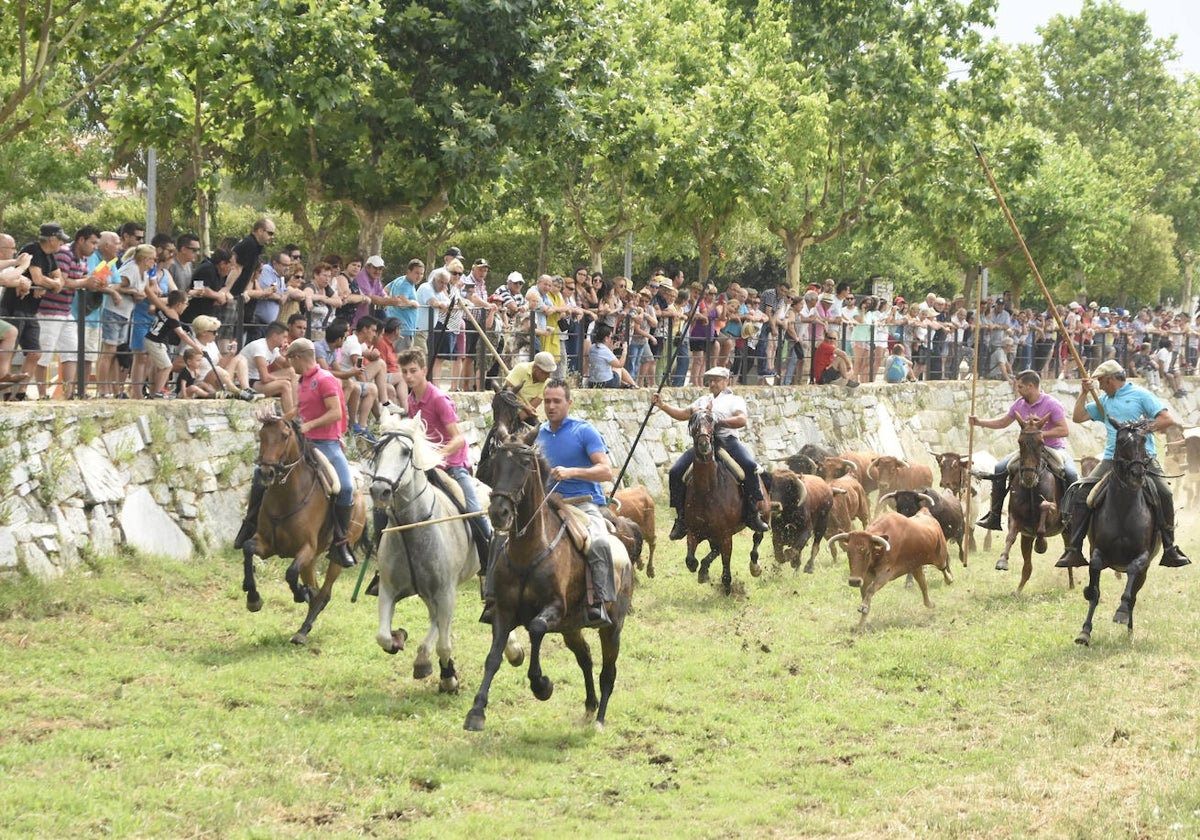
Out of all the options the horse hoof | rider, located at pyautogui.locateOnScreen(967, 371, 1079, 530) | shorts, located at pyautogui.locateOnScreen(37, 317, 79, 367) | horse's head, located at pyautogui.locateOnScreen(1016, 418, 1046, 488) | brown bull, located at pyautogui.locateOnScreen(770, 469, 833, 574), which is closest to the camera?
the horse hoof

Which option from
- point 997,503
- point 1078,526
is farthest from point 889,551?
point 997,503

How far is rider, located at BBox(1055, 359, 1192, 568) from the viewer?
14.6 meters

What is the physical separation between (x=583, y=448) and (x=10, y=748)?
14.3ft

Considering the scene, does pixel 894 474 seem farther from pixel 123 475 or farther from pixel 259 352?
pixel 123 475

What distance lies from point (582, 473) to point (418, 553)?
176 cm

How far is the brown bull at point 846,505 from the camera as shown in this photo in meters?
19.5

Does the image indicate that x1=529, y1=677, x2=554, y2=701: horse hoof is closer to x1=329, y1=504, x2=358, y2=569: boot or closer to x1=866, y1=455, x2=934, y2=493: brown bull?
x1=329, y1=504, x2=358, y2=569: boot

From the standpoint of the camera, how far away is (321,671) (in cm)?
1228

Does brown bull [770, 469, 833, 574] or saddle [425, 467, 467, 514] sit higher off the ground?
saddle [425, 467, 467, 514]

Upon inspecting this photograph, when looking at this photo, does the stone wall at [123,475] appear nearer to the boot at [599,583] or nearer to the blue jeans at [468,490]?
the blue jeans at [468,490]

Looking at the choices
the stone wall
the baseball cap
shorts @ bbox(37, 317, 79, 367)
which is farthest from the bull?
shorts @ bbox(37, 317, 79, 367)

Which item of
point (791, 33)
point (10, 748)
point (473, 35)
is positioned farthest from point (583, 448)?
point (791, 33)

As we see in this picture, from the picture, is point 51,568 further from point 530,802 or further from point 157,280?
point 530,802

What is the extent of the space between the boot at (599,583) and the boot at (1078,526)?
236 inches
